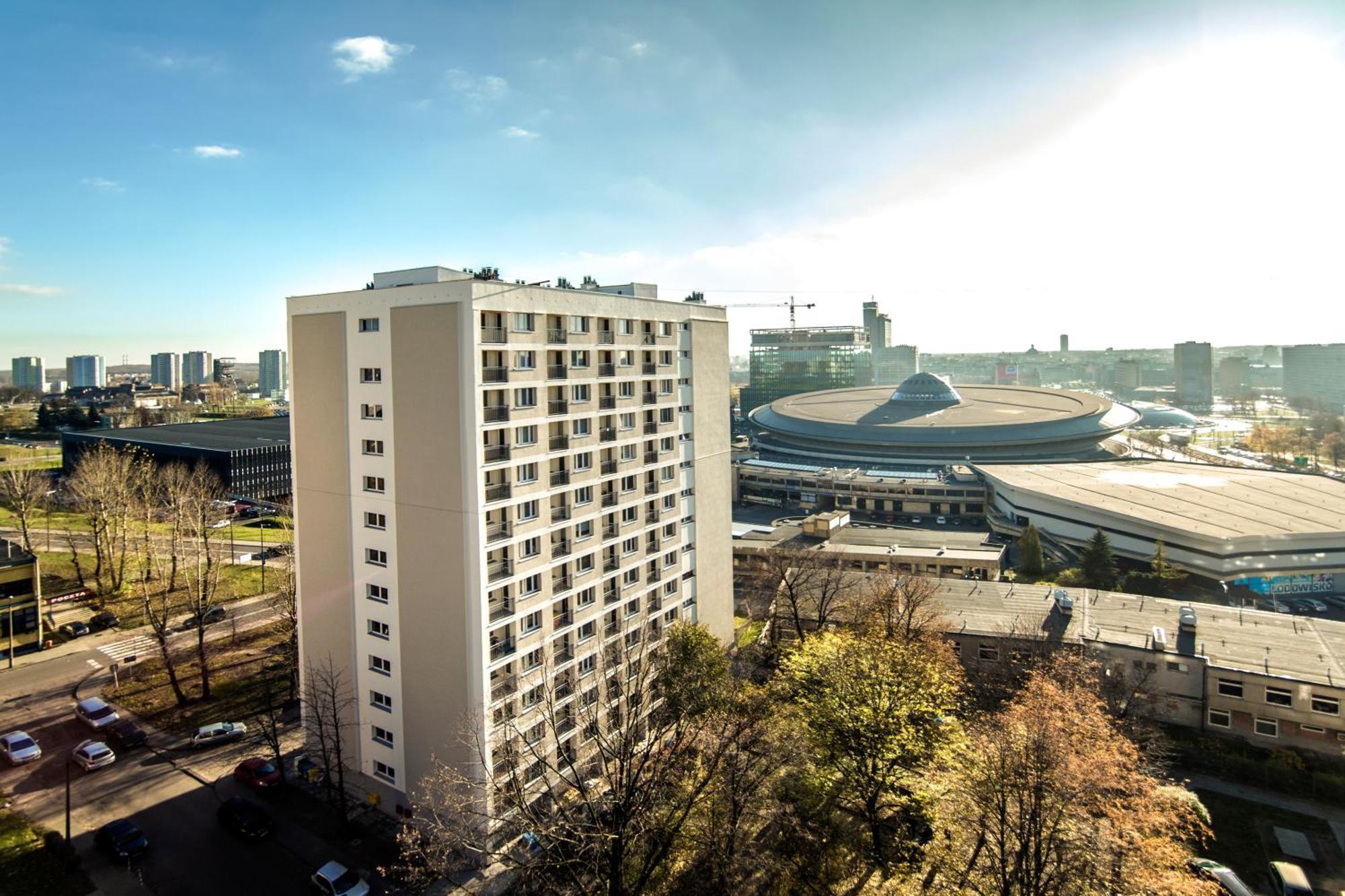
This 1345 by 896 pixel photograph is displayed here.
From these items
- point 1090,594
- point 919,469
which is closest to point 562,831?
point 1090,594

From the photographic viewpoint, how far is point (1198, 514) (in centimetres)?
4916

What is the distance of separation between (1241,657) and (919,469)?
50.3 meters

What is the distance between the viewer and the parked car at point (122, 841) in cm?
1994

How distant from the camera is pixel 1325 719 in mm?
25531

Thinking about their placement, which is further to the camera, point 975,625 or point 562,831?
point 975,625

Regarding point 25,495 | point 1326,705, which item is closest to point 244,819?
point 1326,705

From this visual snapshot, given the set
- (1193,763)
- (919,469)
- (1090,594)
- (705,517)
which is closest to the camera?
(1193,763)

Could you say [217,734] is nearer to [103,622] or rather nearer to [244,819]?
[244,819]

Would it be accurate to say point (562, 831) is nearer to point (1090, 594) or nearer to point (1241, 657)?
point (1241, 657)

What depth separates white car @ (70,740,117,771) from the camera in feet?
80.8

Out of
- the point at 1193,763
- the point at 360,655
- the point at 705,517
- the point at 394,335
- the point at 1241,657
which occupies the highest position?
the point at 394,335

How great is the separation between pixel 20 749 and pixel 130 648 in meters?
10.2

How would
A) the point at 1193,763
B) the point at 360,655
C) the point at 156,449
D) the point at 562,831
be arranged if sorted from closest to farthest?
1. the point at 562,831
2. the point at 360,655
3. the point at 1193,763
4. the point at 156,449

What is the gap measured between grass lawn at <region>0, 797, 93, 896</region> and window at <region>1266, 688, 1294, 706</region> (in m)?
38.7
